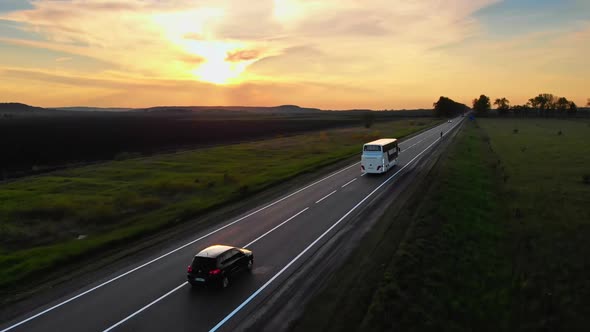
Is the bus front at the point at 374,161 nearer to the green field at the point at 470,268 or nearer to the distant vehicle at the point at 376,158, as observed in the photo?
the distant vehicle at the point at 376,158

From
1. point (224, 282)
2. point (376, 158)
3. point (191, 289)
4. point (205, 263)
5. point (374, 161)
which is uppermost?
point (376, 158)

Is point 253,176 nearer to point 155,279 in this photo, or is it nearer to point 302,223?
point 302,223

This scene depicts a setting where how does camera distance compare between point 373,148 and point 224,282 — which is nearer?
point 224,282

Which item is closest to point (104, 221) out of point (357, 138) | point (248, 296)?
point (248, 296)

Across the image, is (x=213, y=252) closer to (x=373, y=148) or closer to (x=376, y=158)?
(x=376, y=158)

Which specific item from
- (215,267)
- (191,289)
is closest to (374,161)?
(215,267)
